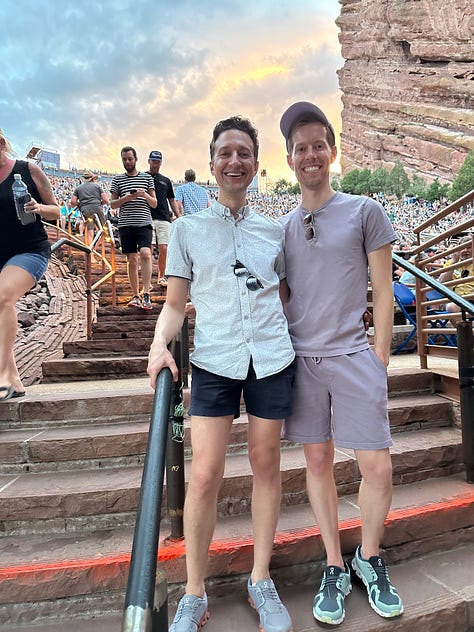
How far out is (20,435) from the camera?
108 inches

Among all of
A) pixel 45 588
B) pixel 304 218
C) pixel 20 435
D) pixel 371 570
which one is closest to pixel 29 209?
pixel 20 435

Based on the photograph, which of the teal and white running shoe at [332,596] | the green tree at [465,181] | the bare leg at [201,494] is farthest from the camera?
the green tree at [465,181]

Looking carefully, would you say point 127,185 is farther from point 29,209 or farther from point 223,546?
point 223,546

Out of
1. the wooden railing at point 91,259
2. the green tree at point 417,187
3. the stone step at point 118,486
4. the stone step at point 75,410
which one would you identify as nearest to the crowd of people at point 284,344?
the stone step at point 118,486

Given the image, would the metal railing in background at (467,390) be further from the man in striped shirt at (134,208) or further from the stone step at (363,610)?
the man in striped shirt at (134,208)

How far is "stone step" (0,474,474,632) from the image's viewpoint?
1.85 metres

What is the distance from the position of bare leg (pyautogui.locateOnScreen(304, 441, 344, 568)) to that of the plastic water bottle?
2217 mm

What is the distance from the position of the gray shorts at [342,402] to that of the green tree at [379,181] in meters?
59.2

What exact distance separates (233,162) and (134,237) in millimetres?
3994

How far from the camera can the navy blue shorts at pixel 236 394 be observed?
1.61m

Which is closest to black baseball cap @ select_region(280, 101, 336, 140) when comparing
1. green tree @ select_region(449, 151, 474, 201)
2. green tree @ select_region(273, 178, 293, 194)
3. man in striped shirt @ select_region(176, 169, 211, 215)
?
man in striped shirt @ select_region(176, 169, 211, 215)

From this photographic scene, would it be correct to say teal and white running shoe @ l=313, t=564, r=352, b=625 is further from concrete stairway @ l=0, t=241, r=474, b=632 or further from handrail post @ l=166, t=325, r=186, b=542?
handrail post @ l=166, t=325, r=186, b=542

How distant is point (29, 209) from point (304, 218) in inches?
73.3

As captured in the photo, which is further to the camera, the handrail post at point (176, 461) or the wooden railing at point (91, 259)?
the wooden railing at point (91, 259)
